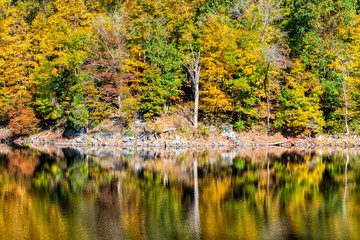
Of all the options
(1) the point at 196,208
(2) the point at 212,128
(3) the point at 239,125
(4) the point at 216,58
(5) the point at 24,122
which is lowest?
(1) the point at 196,208

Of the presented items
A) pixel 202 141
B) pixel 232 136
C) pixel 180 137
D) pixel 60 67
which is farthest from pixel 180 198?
pixel 60 67

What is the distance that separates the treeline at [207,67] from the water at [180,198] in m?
14.1

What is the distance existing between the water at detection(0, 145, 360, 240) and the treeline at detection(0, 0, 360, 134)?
14.1 m

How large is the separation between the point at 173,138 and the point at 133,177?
18994 millimetres

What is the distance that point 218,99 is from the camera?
135 ft

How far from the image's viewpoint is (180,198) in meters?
16.8

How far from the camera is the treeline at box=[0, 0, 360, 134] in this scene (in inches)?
1629

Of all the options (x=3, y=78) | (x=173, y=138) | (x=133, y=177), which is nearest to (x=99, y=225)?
(x=133, y=177)

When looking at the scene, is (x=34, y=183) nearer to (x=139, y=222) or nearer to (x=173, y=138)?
(x=139, y=222)

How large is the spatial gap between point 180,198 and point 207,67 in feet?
89.5

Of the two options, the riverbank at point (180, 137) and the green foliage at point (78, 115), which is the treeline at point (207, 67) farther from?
the riverbank at point (180, 137)

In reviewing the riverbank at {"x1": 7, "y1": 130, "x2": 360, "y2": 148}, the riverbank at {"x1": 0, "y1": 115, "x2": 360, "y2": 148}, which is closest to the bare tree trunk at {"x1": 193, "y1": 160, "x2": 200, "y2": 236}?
the riverbank at {"x1": 7, "y1": 130, "x2": 360, "y2": 148}

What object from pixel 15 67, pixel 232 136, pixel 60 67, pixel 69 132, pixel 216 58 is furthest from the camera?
pixel 15 67

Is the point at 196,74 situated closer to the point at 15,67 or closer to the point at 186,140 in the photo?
the point at 186,140
